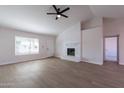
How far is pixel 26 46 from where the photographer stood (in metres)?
6.74

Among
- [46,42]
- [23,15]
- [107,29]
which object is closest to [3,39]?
[23,15]

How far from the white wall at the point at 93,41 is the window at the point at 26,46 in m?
3.99

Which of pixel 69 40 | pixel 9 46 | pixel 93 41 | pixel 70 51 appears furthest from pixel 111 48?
pixel 9 46

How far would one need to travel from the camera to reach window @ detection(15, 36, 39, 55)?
6.10m

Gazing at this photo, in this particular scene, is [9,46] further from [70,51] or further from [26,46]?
[70,51]

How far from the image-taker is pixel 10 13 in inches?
156

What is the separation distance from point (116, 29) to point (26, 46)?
6486 mm

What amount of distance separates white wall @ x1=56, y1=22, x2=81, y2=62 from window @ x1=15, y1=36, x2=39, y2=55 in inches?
82.1

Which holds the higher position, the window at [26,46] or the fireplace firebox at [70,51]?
the window at [26,46]

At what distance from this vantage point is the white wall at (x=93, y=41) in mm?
5410

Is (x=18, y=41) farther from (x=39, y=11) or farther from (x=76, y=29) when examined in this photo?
(x=76, y=29)

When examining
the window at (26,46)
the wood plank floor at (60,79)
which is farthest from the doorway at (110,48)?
the window at (26,46)

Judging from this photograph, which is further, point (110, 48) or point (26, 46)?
point (110, 48)

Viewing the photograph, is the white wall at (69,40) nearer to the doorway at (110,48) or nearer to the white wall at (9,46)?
the white wall at (9,46)
